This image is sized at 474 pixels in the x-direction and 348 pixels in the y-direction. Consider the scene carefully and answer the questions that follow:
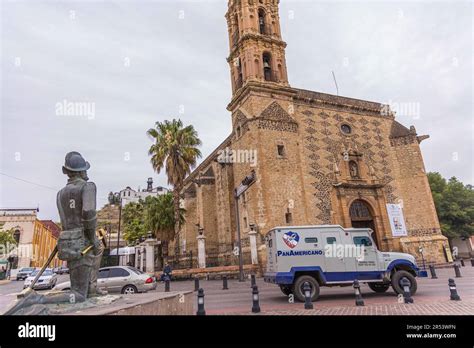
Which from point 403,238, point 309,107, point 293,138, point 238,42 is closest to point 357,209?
point 403,238

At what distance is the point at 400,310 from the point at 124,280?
32.5 feet

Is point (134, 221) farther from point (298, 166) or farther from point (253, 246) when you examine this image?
point (298, 166)

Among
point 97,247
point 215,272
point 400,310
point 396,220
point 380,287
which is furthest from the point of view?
point 396,220

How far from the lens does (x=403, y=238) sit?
2345cm

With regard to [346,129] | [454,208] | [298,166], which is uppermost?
[346,129]

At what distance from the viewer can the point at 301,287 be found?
990cm

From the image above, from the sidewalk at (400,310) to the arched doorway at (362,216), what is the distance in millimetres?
15683

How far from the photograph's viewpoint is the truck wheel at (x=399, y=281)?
384 inches

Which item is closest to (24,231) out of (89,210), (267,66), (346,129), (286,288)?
(267,66)

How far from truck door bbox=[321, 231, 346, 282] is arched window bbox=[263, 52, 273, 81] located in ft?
56.6

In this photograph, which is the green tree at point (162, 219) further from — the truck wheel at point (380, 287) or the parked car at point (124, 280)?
the truck wheel at point (380, 287)

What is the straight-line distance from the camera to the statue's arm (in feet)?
17.2

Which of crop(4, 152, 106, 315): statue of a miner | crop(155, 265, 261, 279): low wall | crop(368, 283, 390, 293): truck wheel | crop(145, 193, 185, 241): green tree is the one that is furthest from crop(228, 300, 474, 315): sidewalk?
crop(145, 193, 185, 241): green tree
